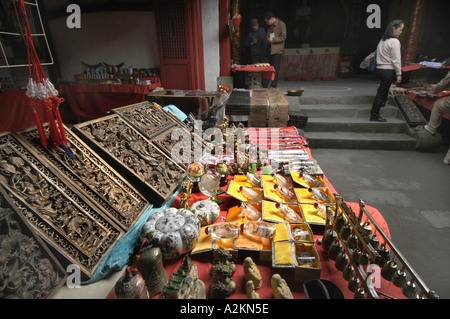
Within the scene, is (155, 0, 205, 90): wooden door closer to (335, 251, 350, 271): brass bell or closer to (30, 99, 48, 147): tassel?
(30, 99, 48, 147): tassel

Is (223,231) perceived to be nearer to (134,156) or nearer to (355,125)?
(134,156)

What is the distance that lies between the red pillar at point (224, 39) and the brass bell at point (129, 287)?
626cm

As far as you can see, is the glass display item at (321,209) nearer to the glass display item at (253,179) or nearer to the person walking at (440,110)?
the glass display item at (253,179)

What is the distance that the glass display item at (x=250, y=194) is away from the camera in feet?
6.71

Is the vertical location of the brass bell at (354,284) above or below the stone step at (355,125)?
above

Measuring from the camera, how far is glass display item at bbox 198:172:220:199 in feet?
6.90

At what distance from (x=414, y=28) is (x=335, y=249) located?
839cm

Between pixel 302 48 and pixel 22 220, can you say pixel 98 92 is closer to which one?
pixel 22 220

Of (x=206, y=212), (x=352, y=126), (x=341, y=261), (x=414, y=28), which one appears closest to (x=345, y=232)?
(x=341, y=261)

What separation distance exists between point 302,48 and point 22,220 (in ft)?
33.7

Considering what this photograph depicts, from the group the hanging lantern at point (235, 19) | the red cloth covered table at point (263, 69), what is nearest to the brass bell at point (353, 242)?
the red cloth covered table at point (263, 69)

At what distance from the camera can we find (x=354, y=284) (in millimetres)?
1238

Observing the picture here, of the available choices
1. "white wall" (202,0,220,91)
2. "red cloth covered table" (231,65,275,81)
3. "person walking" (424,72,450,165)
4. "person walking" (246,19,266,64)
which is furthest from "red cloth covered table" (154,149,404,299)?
"person walking" (246,19,266,64)
